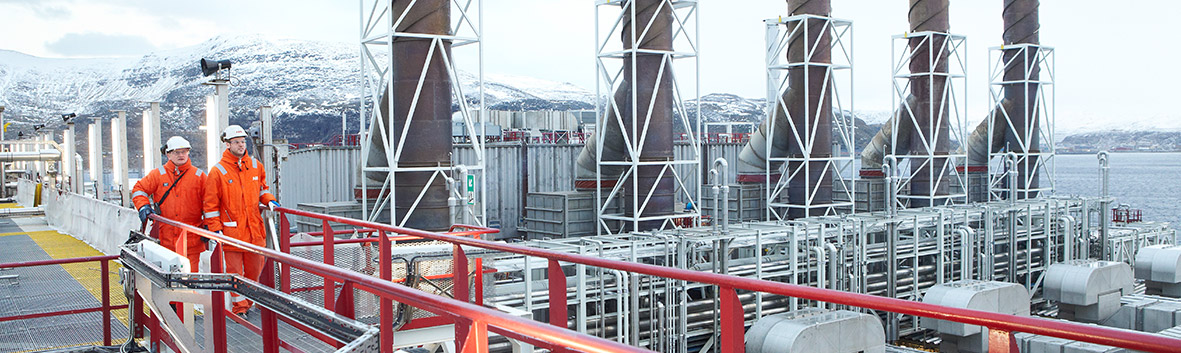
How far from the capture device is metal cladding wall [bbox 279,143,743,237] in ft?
83.5

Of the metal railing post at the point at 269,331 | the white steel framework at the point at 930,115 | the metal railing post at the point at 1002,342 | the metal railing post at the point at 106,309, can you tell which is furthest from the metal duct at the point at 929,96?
the metal railing post at the point at 1002,342

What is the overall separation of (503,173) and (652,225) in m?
6.88

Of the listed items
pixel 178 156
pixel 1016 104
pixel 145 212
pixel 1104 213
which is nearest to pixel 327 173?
pixel 178 156

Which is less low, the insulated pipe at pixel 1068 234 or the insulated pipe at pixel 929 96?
the insulated pipe at pixel 929 96

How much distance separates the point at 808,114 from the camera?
23547 millimetres

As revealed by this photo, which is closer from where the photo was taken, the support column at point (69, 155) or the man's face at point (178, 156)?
the man's face at point (178, 156)

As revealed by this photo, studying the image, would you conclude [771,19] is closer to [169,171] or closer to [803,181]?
[803,181]

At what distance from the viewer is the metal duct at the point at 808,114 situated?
23.5 meters

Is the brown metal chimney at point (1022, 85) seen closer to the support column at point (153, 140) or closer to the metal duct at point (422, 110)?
the metal duct at point (422, 110)

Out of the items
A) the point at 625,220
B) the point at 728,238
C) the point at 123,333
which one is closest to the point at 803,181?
the point at 625,220

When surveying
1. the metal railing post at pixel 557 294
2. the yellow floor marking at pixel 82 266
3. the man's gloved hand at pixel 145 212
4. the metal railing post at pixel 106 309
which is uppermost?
the man's gloved hand at pixel 145 212

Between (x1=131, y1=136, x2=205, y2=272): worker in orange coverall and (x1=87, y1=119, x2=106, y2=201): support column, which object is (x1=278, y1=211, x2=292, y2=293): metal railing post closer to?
(x1=131, y1=136, x2=205, y2=272): worker in orange coverall

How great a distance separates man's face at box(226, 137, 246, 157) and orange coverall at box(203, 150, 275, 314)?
3.0 inches

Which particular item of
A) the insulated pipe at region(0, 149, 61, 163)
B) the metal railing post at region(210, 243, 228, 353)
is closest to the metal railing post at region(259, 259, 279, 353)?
the metal railing post at region(210, 243, 228, 353)
